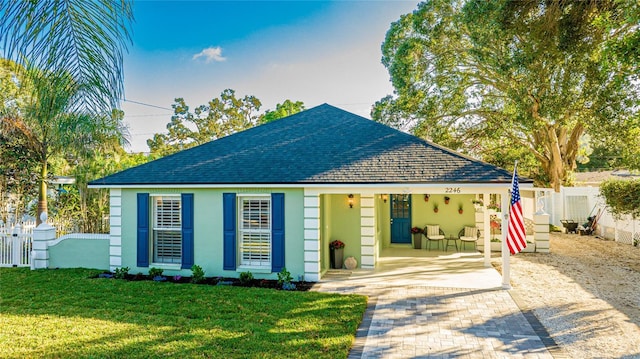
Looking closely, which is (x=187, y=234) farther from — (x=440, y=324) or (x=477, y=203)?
(x=477, y=203)

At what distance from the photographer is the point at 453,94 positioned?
58.8ft

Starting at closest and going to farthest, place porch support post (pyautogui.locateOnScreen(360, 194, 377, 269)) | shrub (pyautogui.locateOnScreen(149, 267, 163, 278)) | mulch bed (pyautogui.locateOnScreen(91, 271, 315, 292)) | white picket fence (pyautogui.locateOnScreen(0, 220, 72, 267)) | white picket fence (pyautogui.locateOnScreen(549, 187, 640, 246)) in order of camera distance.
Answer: mulch bed (pyautogui.locateOnScreen(91, 271, 315, 292)) < shrub (pyautogui.locateOnScreen(149, 267, 163, 278)) < porch support post (pyautogui.locateOnScreen(360, 194, 377, 269)) < white picket fence (pyautogui.locateOnScreen(0, 220, 72, 267)) < white picket fence (pyautogui.locateOnScreen(549, 187, 640, 246))

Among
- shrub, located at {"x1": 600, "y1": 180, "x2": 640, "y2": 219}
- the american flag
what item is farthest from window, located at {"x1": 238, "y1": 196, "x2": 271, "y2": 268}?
shrub, located at {"x1": 600, "y1": 180, "x2": 640, "y2": 219}

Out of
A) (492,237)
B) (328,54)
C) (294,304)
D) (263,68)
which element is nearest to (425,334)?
(294,304)

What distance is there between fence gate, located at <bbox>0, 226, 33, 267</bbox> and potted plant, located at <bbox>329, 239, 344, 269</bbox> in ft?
30.8

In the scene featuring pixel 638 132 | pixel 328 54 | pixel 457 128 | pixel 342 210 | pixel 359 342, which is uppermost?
pixel 328 54

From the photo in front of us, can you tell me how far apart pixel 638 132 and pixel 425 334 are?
598 inches

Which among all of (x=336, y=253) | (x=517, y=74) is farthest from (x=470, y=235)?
(x=517, y=74)

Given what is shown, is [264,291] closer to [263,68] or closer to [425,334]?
[425,334]

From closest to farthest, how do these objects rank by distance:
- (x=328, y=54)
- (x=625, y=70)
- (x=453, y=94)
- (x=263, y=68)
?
(x=625, y=70), (x=328, y=54), (x=453, y=94), (x=263, y=68)

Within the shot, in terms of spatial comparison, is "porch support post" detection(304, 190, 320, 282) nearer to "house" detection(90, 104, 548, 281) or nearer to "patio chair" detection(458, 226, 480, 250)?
"house" detection(90, 104, 548, 281)

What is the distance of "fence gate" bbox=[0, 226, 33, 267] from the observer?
1129cm

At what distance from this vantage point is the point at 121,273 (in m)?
9.98

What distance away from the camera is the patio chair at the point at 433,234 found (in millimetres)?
13330
